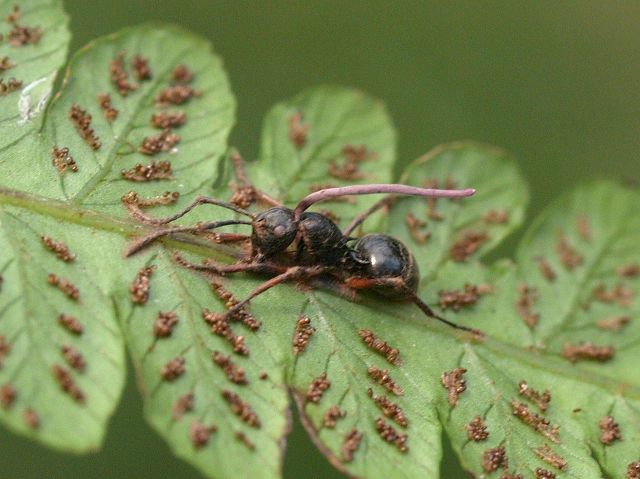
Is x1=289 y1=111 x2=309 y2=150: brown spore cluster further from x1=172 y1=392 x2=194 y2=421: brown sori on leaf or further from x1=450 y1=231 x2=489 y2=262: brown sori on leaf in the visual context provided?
x1=172 y1=392 x2=194 y2=421: brown sori on leaf

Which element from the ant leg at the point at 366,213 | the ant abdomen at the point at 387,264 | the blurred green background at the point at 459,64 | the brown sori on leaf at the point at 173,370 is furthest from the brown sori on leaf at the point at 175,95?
the blurred green background at the point at 459,64

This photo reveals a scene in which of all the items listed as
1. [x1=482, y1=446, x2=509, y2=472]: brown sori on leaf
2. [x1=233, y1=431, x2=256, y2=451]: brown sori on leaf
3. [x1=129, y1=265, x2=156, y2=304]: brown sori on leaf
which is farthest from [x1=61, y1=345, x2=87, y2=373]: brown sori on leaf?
[x1=482, y1=446, x2=509, y2=472]: brown sori on leaf

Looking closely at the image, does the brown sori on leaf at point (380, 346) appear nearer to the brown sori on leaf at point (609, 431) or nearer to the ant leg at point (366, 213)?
the ant leg at point (366, 213)

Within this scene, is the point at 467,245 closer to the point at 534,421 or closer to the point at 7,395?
the point at 534,421

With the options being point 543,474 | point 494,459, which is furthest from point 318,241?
point 543,474

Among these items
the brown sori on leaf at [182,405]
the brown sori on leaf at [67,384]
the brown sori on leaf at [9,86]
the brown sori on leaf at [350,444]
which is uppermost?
the brown sori on leaf at [9,86]

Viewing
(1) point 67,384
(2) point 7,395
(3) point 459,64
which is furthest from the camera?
(3) point 459,64
